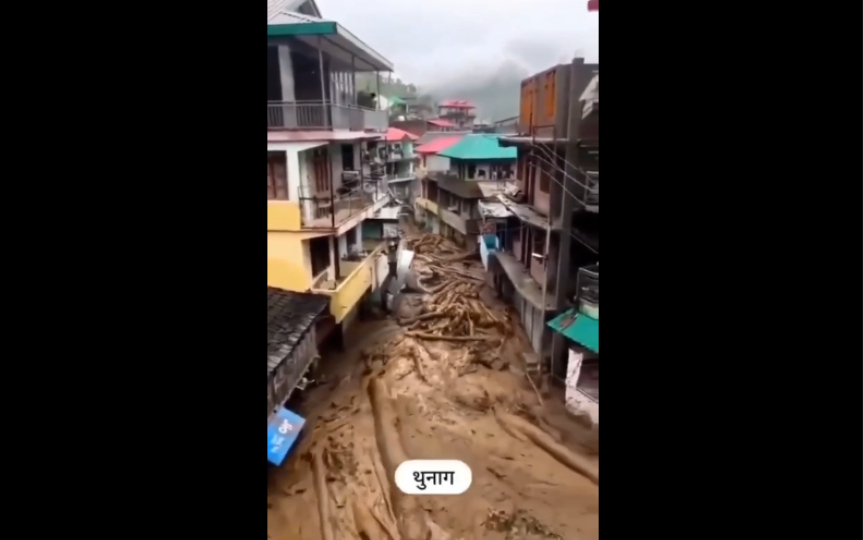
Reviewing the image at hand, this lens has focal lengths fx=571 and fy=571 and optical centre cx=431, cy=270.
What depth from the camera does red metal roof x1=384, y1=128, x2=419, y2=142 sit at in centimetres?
124

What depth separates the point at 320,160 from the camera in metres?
1.21

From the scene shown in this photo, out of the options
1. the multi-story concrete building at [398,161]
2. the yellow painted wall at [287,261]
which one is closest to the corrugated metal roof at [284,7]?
the multi-story concrete building at [398,161]

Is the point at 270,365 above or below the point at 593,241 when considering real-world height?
below

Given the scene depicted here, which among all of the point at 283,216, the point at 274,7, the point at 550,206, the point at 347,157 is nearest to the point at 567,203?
the point at 550,206

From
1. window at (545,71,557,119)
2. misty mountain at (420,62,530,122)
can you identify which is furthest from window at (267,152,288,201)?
window at (545,71,557,119)

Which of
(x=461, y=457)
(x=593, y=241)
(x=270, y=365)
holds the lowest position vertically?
(x=461, y=457)

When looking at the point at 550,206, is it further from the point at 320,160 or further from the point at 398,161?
the point at 320,160

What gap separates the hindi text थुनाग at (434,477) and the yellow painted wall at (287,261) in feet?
1.52

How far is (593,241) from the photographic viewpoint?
118cm

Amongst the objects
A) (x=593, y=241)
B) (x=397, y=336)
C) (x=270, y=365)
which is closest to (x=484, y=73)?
(x=593, y=241)

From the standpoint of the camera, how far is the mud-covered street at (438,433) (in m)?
1.17

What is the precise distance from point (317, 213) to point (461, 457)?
60cm

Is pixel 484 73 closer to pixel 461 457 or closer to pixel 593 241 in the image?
pixel 593 241

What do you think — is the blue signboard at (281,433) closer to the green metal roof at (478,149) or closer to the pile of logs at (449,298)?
the pile of logs at (449,298)
